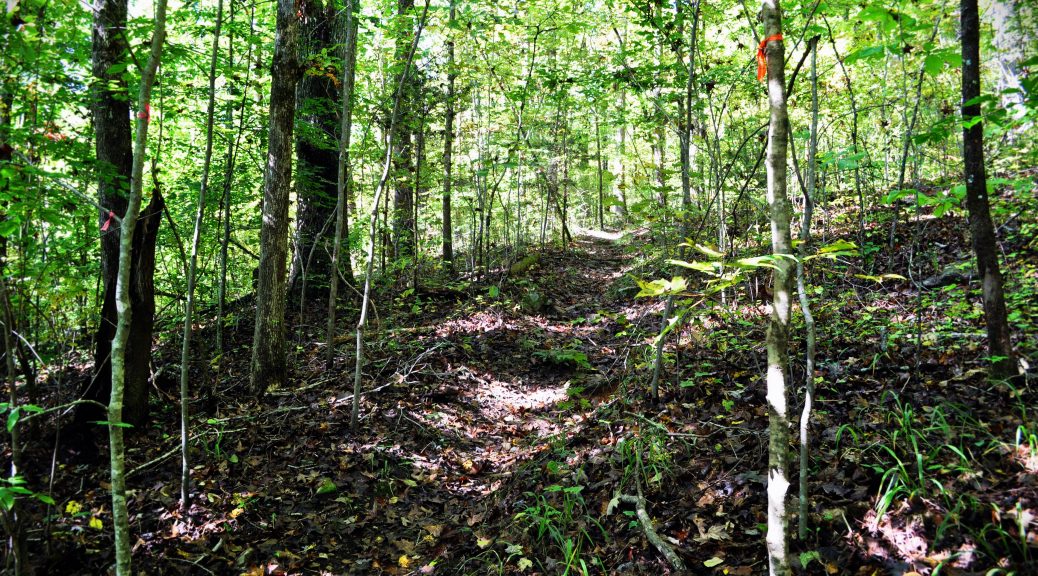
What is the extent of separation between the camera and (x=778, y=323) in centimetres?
210

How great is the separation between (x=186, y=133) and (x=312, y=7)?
3743mm

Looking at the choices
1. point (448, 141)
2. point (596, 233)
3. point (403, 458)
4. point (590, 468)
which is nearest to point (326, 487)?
point (403, 458)

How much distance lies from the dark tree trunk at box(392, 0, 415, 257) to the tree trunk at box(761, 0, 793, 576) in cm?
399

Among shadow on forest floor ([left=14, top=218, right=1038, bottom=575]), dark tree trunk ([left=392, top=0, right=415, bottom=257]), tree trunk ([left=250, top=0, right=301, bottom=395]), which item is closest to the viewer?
shadow on forest floor ([left=14, top=218, right=1038, bottom=575])

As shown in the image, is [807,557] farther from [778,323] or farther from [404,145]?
[404,145]

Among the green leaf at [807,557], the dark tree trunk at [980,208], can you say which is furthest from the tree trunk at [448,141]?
the green leaf at [807,557]

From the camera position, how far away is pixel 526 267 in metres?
11.7

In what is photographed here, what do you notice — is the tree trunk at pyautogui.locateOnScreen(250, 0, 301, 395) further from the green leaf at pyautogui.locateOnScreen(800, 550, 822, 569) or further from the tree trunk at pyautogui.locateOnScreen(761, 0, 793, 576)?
the green leaf at pyautogui.locateOnScreen(800, 550, 822, 569)

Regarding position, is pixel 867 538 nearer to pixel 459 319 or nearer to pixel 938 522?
pixel 938 522

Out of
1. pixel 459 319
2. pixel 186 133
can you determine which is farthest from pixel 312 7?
pixel 459 319

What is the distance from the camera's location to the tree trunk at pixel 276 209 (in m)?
5.58

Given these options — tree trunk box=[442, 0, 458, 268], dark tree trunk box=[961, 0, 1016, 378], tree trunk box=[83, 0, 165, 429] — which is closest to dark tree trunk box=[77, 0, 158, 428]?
tree trunk box=[83, 0, 165, 429]

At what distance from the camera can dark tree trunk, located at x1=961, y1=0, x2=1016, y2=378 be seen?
11.0 ft

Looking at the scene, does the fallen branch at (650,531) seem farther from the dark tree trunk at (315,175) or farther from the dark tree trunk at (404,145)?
the dark tree trunk at (315,175)
